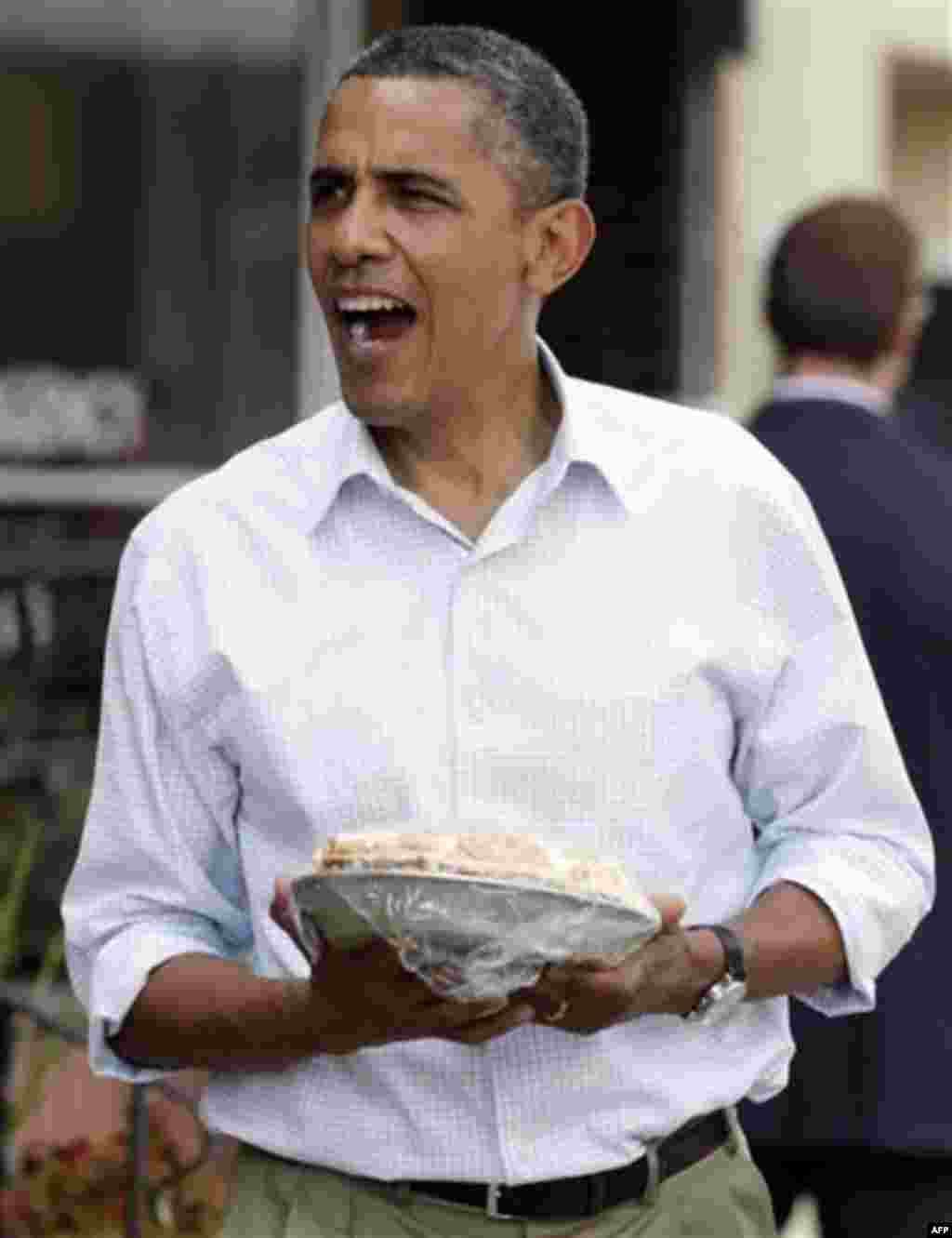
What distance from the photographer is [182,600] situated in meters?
3.19

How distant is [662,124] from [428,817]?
4752mm

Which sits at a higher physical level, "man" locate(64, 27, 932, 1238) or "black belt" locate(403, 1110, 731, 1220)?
"man" locate(64, 27, 932, 1238)

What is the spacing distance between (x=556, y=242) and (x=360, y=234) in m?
0.28

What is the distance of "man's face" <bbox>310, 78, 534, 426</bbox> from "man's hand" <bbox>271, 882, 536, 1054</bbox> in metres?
0.53

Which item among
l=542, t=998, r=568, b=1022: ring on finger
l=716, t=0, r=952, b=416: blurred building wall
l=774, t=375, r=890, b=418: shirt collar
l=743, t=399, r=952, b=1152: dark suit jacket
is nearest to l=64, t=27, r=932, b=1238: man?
l=542, t=998, r=568, b=1022: ring on finger

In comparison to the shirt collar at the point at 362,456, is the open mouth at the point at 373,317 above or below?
above

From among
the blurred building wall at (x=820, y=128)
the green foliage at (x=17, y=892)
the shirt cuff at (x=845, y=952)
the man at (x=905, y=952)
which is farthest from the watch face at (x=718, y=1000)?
the blurred building wall at (x=820, y=128)

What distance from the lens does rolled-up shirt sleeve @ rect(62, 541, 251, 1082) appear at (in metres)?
3.18

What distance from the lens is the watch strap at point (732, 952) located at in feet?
10.1

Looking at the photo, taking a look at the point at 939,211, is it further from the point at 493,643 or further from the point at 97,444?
the point at 493,643

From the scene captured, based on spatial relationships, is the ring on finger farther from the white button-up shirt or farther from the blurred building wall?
the blurred building wall

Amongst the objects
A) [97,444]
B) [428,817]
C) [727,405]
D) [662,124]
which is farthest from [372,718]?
[727,405]

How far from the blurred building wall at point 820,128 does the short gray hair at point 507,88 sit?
4.67 meters

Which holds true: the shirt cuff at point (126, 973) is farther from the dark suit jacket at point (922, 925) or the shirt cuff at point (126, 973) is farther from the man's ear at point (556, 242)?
the dark suit jacket at point (922, 925)
